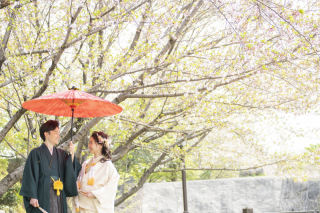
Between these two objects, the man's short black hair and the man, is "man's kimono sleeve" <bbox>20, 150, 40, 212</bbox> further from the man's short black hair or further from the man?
the man's short black hair

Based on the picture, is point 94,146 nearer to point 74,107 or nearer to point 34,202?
point 74,107

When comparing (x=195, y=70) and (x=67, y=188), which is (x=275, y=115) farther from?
(x=67, y=188)

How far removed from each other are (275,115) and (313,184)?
23.3 feet

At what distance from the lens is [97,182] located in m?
3.26

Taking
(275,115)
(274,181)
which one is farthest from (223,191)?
(275,115)

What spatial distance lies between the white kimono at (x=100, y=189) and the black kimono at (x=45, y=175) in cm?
18

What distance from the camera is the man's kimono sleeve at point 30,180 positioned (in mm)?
2824

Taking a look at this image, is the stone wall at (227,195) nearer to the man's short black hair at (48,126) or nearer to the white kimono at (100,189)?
the white kimono at (100,189)

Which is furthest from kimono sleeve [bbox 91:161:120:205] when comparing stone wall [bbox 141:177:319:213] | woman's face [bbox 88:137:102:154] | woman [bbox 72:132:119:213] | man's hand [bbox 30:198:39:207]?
stone wall [bbox 141:177:319:213]

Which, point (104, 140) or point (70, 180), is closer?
point (70, 180)

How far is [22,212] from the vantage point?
31.6 ft

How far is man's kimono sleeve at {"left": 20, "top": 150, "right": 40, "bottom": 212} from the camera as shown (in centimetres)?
282

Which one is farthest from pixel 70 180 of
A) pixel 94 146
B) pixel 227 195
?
pixel 227 195

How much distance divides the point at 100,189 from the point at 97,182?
0.28ft
